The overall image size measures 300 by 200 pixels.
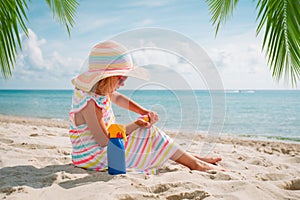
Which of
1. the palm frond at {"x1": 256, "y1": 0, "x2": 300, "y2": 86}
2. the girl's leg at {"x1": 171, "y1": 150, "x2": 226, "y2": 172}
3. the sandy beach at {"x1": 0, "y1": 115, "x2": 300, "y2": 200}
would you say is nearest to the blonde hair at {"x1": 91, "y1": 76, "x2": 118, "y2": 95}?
the sandy beach at {"x1": 0, "y1": 115, "x2": 300, "y2": 200}

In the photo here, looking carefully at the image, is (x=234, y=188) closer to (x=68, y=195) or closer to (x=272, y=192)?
(x=272, y=192)

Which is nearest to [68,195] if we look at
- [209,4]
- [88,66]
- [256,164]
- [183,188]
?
[183,188]

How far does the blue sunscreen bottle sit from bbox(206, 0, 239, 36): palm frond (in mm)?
2209

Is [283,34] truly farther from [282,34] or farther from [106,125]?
[106,125]

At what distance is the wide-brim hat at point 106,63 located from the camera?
2.06m

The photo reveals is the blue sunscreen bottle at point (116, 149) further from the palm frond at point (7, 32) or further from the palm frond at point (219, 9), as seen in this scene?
the palm frond at point (219, 9)

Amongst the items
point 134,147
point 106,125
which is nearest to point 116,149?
point 134,147

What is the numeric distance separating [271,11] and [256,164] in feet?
4.12

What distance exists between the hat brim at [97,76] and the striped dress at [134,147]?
0.06m

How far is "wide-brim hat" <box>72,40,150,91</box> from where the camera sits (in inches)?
81.0

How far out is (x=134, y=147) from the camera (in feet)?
7.14

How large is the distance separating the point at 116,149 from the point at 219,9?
7.85ft

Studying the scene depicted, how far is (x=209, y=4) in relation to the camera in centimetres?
366

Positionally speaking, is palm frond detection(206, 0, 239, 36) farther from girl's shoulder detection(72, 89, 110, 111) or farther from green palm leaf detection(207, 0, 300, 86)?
girl's shoulder detection(72, 89, 110, 111)
